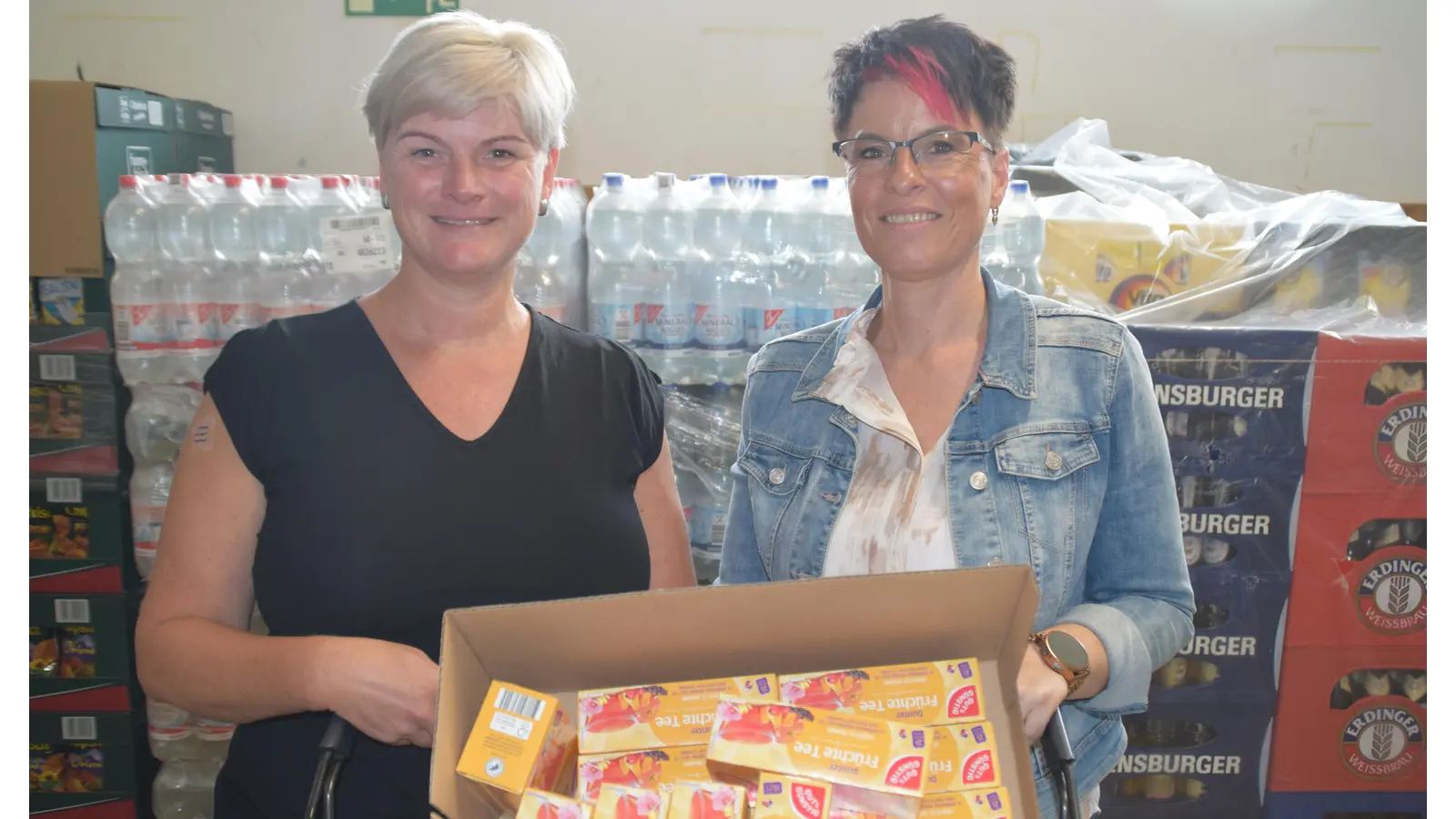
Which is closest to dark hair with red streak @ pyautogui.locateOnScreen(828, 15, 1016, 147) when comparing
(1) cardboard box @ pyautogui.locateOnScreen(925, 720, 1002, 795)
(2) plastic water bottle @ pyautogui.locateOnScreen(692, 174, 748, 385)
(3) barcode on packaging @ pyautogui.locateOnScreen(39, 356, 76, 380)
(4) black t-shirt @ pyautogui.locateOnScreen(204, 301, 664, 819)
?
(4) black t-shirt @ pyautogui.locateOnScreen(204, 301, 664, 819)

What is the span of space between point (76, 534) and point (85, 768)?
2.53 ft

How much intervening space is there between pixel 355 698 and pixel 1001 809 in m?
0.73

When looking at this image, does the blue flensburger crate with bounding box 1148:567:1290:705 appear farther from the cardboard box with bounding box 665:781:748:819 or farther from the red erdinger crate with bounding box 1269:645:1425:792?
the cardboard box with bounding box 665:781:748:819

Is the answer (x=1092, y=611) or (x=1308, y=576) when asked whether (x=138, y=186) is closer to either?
(x=1092, y=611)

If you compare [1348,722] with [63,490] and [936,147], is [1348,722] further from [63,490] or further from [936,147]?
[63,490]

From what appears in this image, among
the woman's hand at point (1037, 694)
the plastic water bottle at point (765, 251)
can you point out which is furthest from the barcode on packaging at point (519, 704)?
the plastic water bottle at point (765, 251)

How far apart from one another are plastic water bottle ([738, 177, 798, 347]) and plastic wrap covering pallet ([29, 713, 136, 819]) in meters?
2.43

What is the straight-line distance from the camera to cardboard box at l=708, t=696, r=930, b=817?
0.88 meters

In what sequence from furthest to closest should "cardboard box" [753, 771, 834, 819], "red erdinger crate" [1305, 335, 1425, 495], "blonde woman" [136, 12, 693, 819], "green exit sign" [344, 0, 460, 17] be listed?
"green exit sign" [344, 0, 460, 17] → "red erdinger crate" [1305, 335, 1425, 495] → "blonde woman" [136, 12, 693, 819] → "cardboard box" [753, 771, 834, 819]

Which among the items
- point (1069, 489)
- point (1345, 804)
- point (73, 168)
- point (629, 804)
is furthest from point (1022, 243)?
point (73, 168)

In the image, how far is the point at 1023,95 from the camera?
3686mm

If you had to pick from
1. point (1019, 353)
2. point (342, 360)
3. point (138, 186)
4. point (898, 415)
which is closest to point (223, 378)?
point (342, 360)

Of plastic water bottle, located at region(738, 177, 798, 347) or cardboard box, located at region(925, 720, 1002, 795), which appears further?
plastic water bottle, located at region(738, 177, 798, 347)

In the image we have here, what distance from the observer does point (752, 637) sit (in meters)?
0.99
